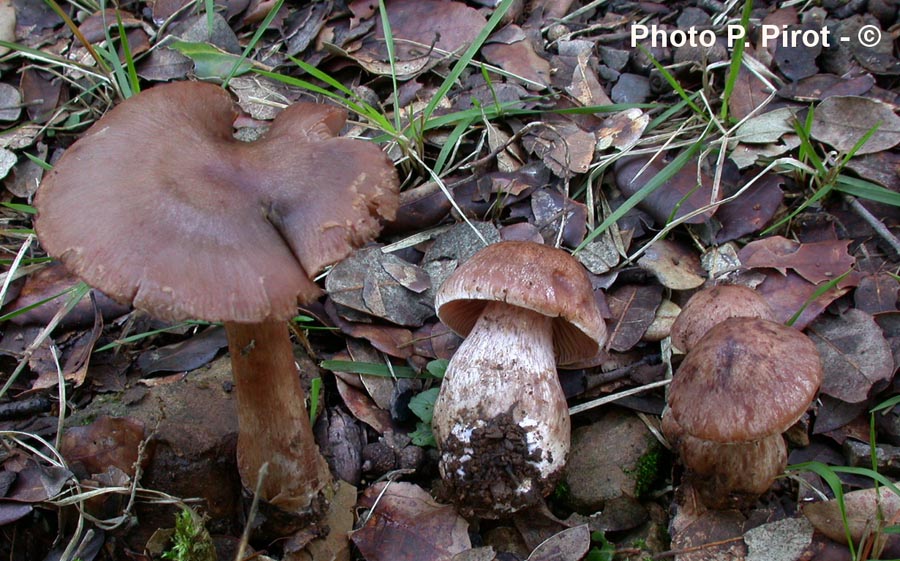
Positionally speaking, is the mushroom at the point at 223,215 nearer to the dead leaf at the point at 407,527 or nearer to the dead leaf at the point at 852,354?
the dead leaf at the point at 407,527

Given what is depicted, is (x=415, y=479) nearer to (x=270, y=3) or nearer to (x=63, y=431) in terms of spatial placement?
(x=63, y=431)

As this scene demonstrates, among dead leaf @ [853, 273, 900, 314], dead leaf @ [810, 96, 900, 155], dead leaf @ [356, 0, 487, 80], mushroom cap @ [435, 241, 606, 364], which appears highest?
dead leaf @ [356, 0, 487, 80]

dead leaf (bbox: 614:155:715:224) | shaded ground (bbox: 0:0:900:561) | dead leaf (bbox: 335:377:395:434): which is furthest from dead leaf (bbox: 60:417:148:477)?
dead leaf (bbox: 614:155:715:224)

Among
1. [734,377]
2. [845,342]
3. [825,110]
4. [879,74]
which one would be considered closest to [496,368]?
[734,377]

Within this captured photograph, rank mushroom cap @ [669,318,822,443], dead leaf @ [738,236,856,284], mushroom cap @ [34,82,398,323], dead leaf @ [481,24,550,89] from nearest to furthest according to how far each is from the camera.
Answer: mushroom cap @ [34,82,398,323]
mushroom cap @ [669,318,822,443]
dead leaf @ [738,236,856,284]
dead leaf @ [481,24,550,89]

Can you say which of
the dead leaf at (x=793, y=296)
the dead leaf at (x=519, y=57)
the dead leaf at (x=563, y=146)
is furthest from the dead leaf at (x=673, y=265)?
the dead leaf at (x=519, y=57)

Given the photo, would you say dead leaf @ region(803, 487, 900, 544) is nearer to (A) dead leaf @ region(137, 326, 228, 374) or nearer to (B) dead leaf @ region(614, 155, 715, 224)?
(B) dead leaf @ region(614, 155, 715, 224)

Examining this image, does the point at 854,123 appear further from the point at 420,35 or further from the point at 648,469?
the point at 420,35

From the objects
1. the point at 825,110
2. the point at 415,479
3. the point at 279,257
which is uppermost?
the point at 279,257
